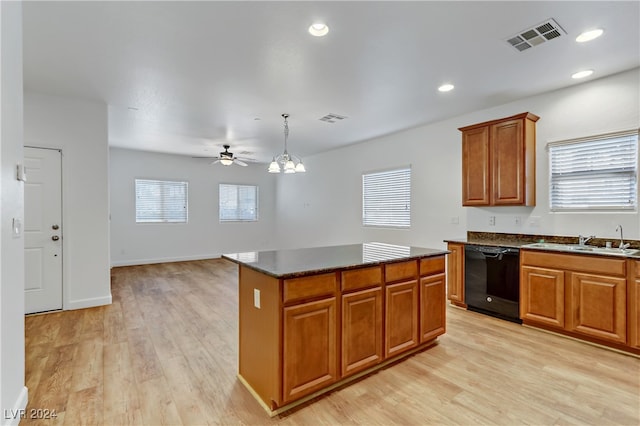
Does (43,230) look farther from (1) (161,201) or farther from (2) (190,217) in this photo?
(2) (190,217)

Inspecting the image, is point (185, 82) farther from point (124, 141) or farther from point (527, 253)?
point (527, 253)

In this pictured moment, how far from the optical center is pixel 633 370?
2596mm

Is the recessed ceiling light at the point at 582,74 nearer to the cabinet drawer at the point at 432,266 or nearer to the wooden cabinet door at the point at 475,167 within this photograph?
the wooden cabinet door at the point at 475,167

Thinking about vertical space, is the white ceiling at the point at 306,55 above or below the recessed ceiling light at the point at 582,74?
above

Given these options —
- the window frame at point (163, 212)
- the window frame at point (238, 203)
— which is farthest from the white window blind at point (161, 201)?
the window frame at point (238, 203)

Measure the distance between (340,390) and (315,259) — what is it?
38.1 inches

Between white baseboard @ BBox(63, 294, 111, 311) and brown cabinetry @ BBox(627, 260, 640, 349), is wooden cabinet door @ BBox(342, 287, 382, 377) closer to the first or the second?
brown cabinetry @ BBox(627, 260, 640, 349)

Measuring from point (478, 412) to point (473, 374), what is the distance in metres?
0.52

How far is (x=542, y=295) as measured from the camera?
3352mm

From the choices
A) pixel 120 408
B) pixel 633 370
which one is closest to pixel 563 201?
pixel 633 370

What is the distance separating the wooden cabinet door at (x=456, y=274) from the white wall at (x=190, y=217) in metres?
6.20

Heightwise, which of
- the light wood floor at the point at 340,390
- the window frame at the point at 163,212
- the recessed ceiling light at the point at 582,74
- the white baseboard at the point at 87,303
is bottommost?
the light wood floor at the point at 340,390

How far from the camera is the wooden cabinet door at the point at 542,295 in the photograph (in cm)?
322

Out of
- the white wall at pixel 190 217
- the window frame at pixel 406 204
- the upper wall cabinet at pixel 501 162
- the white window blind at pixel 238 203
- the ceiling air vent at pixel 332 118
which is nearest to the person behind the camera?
the upper wall cabinet at pixel 501 162
